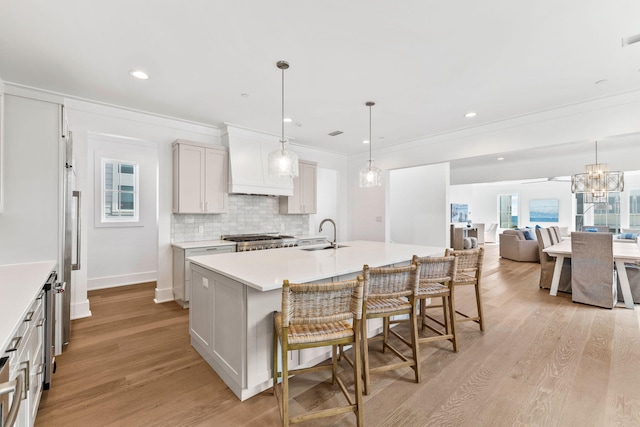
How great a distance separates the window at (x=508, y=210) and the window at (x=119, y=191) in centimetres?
1319

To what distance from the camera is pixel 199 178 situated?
414 cm

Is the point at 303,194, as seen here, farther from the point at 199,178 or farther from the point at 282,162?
the point at 282,162

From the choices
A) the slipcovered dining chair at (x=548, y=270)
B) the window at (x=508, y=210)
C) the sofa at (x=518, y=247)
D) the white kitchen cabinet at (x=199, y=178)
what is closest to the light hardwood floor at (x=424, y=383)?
the slipcovered dining chair at (x=548, y=270)

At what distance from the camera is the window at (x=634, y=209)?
8.94 meters

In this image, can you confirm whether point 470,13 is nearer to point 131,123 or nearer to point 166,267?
point 131,123

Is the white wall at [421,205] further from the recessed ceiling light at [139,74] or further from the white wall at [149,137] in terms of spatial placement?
the recessed ceiling light at [139,74]

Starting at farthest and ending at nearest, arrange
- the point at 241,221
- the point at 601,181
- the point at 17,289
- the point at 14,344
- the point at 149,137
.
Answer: the point at 601,181
the point at 241,221
the point at 149,137
the point at 17,289
the point at 14,344

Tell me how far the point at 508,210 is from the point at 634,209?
3668 millimetres

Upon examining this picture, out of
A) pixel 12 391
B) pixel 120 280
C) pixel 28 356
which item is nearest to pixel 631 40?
pixel 12 391

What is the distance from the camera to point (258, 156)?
465cm

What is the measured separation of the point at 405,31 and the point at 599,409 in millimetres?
2911

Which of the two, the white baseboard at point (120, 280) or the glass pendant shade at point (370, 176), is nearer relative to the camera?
the glass pendant shade at point (370, 176)

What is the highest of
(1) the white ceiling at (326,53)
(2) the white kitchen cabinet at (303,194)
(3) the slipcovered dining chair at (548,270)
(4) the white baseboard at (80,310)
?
(1) the white ceiling at (326,53)

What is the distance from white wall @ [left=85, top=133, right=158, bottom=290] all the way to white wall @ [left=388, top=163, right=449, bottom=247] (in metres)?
5.11
